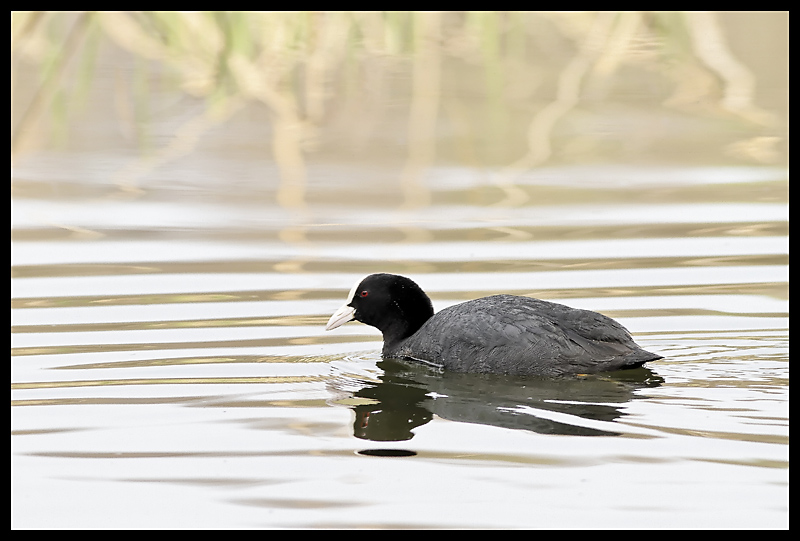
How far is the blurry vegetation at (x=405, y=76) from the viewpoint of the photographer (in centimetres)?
1212

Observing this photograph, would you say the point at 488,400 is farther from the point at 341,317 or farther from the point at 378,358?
the point at 341,317

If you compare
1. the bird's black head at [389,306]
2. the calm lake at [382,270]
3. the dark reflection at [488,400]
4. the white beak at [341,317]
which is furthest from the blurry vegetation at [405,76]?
the dark reflection at [488,400]

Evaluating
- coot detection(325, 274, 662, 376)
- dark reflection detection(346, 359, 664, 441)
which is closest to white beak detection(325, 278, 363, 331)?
coot detection(325, 274, 662, 376)

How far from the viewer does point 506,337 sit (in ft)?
22.7

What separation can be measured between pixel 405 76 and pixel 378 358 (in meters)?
7.17

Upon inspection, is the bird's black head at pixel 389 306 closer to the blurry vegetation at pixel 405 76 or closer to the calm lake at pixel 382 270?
the calm lake at pixel 382 270

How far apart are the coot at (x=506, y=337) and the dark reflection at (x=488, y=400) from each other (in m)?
0.08

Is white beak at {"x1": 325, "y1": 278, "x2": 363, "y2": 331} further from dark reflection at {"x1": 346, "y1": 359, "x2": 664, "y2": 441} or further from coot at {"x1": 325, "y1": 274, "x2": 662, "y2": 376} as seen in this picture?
dark reflection at {"x1": 346, "y1": 359, "x2": 664, "y2": 441}

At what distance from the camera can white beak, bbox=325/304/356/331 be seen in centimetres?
752

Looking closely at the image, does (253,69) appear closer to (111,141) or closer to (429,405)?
(111,141)

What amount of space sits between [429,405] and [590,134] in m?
6.30

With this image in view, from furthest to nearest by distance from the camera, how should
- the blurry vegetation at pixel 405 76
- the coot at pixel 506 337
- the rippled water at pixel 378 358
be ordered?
the blurry vegetation at pixel 405 76 → the coot at pixel 506 337 → the rippled water at pixel 378 358

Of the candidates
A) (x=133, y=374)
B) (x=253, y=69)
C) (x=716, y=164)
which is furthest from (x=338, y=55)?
(x=133, y=374)

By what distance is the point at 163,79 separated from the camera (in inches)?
543
